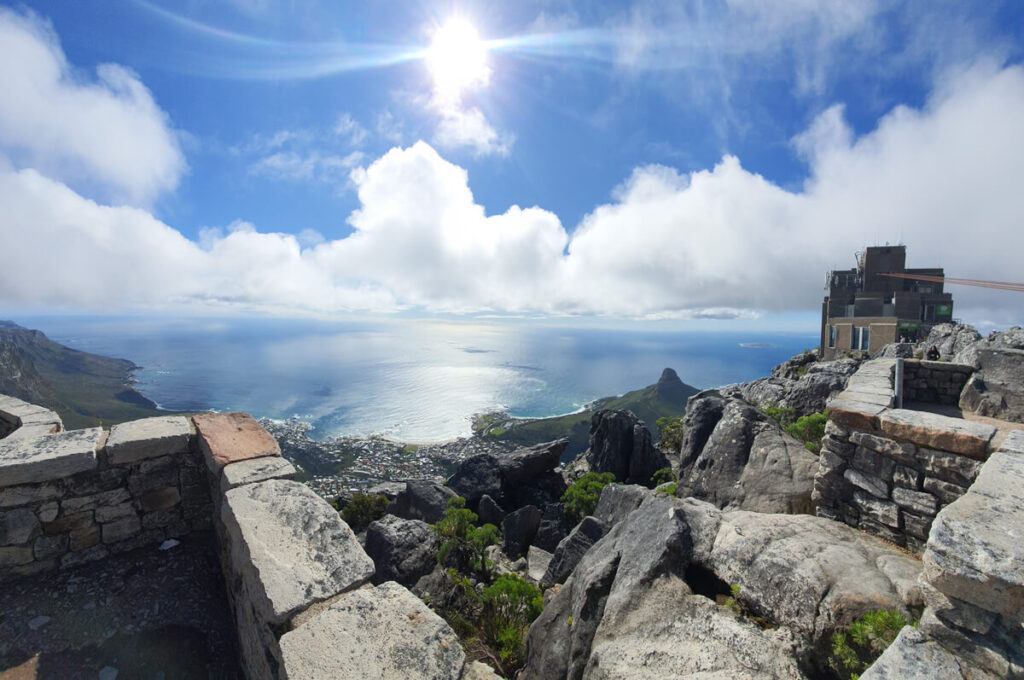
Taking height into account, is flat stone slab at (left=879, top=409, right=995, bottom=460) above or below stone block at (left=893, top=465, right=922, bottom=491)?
above

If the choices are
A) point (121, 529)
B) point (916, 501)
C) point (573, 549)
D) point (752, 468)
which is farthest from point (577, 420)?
point (121, 529)

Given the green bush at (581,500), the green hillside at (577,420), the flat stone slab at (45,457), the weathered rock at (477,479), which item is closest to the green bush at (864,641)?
the green bush at (581,500)

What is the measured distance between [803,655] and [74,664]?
19.6 ft

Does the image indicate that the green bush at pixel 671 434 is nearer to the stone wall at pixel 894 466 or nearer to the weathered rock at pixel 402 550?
the stone wall at pixel 894 466

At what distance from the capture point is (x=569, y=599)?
4.05 meters

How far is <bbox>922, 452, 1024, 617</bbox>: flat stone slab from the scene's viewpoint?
219 cm

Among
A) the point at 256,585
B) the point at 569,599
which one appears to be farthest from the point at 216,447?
the point at 569,599

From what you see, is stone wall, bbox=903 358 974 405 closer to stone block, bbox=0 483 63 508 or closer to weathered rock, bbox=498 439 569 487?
weathered rock, bbox=498 439 569 487

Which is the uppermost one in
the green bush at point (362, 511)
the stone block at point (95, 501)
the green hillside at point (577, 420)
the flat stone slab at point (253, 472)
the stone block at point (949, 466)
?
the stone block at point (949, 466)

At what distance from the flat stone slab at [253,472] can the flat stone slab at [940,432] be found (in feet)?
21.4

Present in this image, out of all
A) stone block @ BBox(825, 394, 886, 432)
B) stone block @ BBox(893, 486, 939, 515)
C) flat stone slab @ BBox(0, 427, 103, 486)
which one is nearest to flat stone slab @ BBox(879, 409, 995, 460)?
stone block @ BBox(825, 394, 886, 432)

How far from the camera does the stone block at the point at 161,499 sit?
16.1ft

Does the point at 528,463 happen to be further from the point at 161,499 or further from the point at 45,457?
the point at 45,457

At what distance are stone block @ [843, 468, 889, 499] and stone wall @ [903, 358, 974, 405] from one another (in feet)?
16.8
